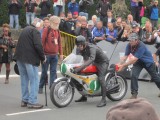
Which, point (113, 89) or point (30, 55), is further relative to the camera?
point (113, 89)

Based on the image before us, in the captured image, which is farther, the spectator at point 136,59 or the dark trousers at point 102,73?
the spectator at point 136,59

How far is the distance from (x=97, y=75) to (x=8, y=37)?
3421mm

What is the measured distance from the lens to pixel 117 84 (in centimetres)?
989

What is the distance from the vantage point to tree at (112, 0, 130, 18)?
22953 mm

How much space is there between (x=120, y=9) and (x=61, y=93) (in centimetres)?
1471

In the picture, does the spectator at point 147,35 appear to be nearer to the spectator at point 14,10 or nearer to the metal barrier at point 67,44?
the metal barrier at point 67,44

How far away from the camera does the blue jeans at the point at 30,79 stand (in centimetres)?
884

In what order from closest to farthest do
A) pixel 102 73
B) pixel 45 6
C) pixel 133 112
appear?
pixel 133 112 → pixel 102 73 → pixel 45 6

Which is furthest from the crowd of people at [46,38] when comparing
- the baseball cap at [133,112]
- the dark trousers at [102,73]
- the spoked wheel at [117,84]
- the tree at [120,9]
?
the baseball cap at [133,112]

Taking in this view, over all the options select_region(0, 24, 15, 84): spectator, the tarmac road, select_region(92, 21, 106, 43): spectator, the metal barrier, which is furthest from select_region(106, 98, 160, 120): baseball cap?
select_region(92, 21, 106, 43): spectator

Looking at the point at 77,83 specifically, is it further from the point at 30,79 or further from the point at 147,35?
the point at 147,35

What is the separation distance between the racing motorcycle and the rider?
0.39ft

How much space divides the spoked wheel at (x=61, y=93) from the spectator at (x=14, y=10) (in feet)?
33.1

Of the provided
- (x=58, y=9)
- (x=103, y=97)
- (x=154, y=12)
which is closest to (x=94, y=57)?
(x=103, y=97)
